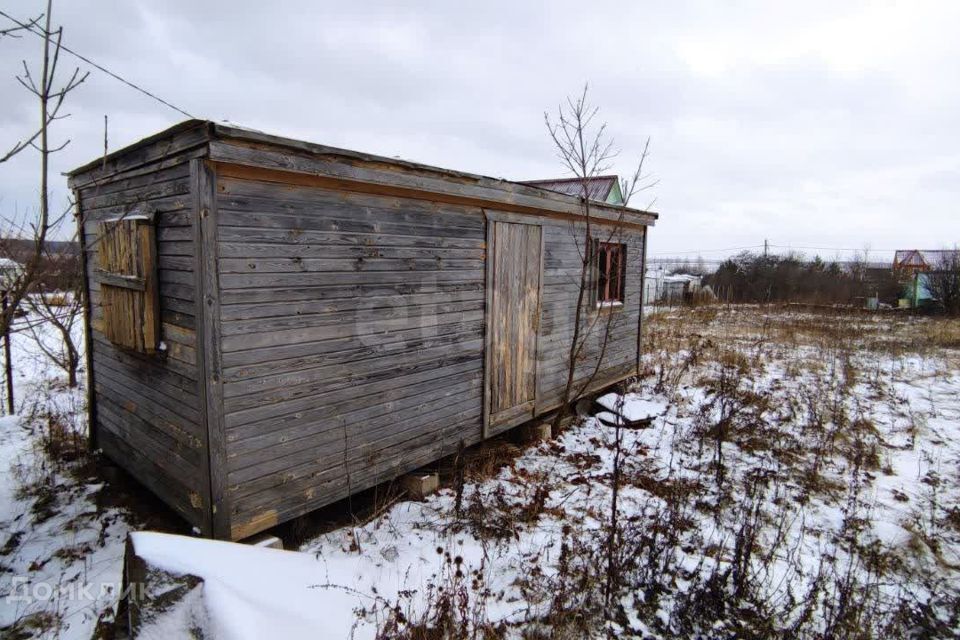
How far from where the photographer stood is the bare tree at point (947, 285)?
2114 centimetres

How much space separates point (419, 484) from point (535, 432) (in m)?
2.34

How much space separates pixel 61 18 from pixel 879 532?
691 cm

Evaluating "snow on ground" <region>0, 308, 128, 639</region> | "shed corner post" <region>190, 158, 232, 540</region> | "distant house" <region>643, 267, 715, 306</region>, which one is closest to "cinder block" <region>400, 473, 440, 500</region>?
"shed corner post" <region>190, 158, 232, 540</region>

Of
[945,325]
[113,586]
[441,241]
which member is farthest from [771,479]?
[945,325]

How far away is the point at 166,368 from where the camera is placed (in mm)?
4105

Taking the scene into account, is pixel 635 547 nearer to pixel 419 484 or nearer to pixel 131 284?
pixel 419 484

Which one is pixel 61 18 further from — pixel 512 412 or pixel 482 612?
pixel 512 412

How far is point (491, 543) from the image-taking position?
424 cm

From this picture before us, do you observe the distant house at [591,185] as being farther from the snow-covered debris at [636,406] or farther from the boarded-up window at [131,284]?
the boarded-up window at [131,284]

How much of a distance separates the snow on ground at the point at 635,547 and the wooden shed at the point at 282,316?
66cm

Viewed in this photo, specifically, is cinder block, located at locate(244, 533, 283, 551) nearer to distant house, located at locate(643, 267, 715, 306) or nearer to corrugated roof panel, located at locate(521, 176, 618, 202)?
corrugated roof panel, located at locate(521, 176, 618, 202)

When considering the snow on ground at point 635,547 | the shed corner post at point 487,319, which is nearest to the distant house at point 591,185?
the snow on ground at point 635,547

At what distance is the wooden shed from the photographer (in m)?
3.60

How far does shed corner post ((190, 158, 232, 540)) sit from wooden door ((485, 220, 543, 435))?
304 centimetres
